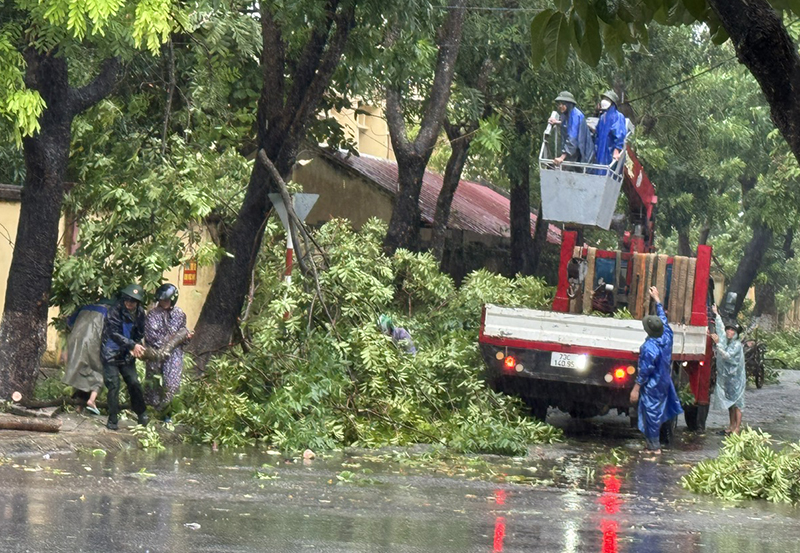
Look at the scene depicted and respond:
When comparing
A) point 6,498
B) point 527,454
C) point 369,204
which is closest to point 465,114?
point 369,204

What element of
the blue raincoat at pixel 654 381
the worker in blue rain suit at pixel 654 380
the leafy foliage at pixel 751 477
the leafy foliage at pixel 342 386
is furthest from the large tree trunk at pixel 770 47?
→ the blue raincoat at pixel 654 381

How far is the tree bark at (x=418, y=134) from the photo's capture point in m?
21.0

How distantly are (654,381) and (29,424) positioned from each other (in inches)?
262

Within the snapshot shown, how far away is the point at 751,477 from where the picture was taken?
11.7m

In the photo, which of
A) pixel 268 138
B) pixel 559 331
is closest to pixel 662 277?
pixel 559 331

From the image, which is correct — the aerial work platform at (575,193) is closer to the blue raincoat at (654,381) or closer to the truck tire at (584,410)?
the blue raincoat at (654,381)

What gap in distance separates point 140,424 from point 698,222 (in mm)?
28120

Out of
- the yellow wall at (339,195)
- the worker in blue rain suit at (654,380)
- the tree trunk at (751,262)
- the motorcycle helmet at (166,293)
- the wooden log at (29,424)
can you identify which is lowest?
the wooden log at (29,424)

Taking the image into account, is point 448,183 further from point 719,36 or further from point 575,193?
point 719,36

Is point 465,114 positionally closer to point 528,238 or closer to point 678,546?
point 528,238

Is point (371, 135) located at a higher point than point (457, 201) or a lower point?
higher

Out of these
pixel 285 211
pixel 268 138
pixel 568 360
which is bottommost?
pixel 568 360

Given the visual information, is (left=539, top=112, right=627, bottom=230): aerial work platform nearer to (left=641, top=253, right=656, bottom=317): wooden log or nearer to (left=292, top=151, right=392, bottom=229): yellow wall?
(left=641, top=253, right=656, bottom=317): wooden log

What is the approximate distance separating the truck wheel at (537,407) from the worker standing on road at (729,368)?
2392 millimetres
